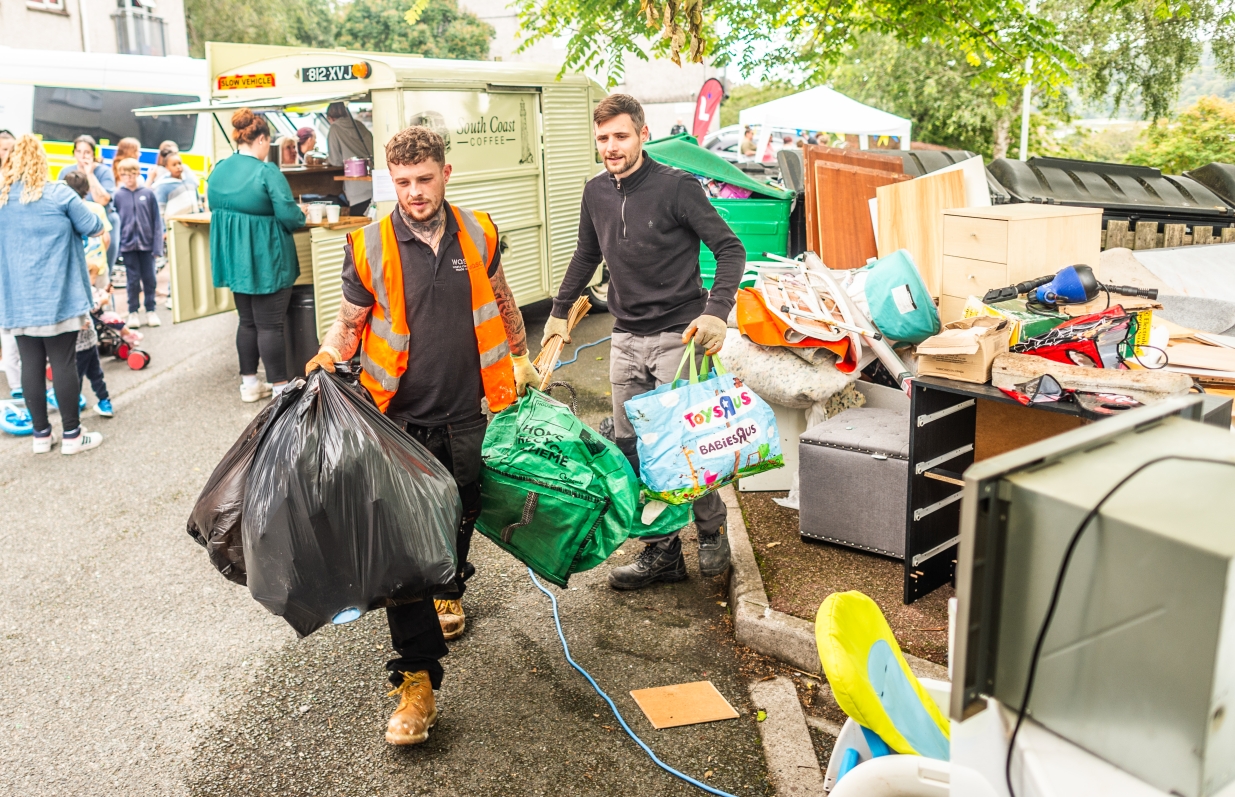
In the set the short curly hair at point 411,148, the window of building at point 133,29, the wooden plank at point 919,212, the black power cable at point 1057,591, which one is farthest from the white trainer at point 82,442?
the window of building at point 133,29

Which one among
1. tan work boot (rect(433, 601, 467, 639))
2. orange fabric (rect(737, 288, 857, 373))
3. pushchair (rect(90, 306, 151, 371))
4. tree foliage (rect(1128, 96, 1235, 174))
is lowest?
tan work boot (rect(433, 601, 467, 639))

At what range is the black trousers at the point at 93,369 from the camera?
7.06 metres

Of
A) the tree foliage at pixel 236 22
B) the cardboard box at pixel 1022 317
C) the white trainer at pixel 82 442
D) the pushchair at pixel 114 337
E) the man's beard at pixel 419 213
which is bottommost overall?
the white trainer at pixel 82 442

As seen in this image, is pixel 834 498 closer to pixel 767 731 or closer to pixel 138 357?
pixel 767 731

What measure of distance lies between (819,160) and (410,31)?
1493 inches

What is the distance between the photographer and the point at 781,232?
7.41 metres

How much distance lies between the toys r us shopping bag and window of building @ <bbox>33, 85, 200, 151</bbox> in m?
12.9

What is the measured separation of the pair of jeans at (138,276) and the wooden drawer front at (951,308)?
8.47m

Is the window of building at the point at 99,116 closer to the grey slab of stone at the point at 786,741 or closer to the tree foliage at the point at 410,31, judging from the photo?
the grey slab of stone at the point at 786,741

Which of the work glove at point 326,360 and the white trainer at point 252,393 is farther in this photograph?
the white trainer at point 252,393

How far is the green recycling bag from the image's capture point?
11.1 feet

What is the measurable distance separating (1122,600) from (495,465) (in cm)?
237

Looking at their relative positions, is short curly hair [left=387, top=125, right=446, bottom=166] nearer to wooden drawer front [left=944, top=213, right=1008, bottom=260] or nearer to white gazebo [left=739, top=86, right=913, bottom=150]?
wooden drawer front [left=944, top=213, right=1008, bottom=260]

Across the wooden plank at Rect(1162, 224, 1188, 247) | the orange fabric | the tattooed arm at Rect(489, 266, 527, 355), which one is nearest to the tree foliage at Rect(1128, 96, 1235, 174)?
the wooden plank at Rect(1162, 224, 1188, 247)
